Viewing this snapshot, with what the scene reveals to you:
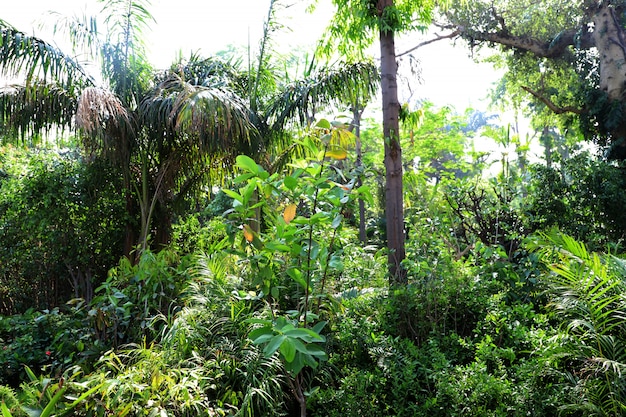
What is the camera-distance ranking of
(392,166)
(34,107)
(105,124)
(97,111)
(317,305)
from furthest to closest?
(34,107)
(105,124)
(97,111)
(392,166)
(317,305)

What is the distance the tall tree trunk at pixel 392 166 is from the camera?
5711 mm

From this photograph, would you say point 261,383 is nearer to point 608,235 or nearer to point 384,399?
point 384,399

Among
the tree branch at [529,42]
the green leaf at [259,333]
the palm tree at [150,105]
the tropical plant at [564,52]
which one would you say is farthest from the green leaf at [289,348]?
the tree branch at [529,42]

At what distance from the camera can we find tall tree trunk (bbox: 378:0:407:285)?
18.7 feet

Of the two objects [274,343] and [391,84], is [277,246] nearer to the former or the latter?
[274,343]

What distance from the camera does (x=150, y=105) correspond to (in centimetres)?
755

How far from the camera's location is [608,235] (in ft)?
28.1

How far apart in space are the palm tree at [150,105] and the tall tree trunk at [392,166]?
2244 millimetres

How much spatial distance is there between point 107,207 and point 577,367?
24.1 ft

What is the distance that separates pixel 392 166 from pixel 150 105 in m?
3.94

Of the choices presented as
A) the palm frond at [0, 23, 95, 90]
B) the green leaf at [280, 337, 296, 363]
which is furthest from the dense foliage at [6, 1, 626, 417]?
the palm frond at [0, 23, 95, 90]

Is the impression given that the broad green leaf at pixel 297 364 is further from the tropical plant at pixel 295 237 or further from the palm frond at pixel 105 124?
the palm frond at pixel 105 124

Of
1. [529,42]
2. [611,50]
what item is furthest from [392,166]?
[529,42]

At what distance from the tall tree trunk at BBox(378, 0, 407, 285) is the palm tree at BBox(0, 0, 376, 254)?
224cm
